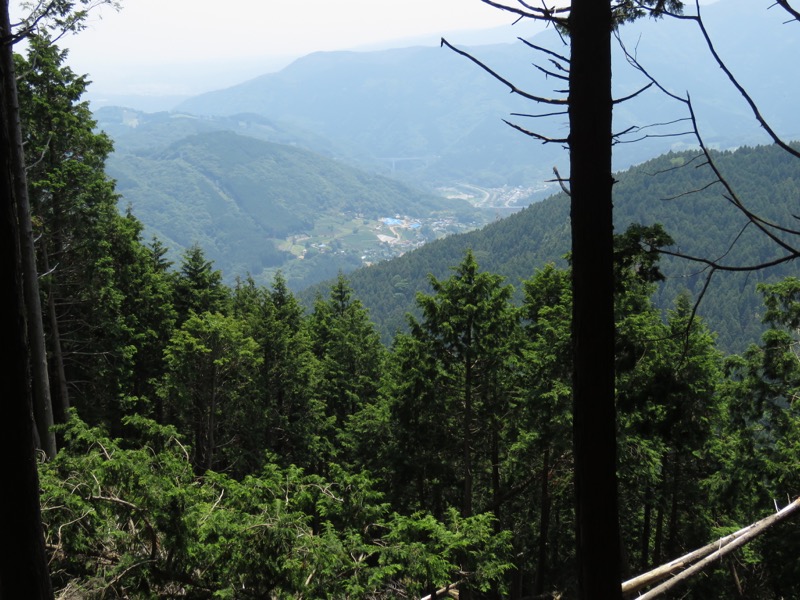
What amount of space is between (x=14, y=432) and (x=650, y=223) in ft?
471

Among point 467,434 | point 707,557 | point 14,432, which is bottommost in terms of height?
point 467,434


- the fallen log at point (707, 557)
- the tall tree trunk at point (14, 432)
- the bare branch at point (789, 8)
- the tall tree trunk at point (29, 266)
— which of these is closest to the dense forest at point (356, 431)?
the tall tree trunk at point (29, 266)

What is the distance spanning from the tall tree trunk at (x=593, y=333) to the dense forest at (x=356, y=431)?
1.06m

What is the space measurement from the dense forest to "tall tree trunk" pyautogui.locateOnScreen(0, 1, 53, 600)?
3.57m

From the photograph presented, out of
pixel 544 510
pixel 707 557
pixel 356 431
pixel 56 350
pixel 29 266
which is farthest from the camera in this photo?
pixel 356 431

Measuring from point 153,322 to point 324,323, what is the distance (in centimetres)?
855

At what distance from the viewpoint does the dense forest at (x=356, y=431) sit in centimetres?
718

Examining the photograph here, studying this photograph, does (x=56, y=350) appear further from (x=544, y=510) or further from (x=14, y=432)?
(x=14, y=432)

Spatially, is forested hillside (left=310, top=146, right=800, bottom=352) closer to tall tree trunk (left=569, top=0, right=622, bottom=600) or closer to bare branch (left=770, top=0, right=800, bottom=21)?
tall tree trunk (left=569, top=0, right=622, bottom=600)

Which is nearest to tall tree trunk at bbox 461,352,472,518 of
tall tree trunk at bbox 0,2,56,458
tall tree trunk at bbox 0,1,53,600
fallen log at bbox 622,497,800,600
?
tall tree trunk at bbox 0,2,56,458

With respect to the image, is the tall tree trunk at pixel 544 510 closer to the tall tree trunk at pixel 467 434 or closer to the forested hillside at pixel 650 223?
the tall tree trunk at pixel 467 434

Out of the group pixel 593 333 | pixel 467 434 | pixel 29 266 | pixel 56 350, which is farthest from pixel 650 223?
pixel 593 333

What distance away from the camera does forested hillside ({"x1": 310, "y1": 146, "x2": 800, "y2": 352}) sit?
384ft

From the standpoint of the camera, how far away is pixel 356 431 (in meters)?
19.5
